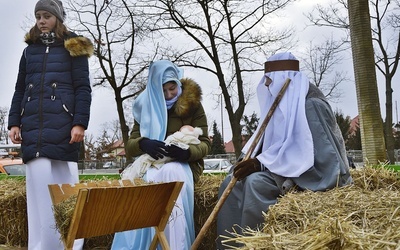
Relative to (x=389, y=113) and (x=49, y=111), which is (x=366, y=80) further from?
(x=389, y=113)

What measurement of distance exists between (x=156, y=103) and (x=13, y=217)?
2.26m

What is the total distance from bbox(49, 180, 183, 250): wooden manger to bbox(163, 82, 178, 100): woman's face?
137 centimetres

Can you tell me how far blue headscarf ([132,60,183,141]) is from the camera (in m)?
4.86

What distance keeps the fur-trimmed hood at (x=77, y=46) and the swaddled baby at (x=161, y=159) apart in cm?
99

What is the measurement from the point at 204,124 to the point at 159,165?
63cm

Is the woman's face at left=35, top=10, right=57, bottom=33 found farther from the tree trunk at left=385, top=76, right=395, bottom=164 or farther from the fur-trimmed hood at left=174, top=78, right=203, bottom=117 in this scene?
the tree trunk at left=385, top=76, right=395, bottom=164

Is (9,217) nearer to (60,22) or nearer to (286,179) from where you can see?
(60,22)

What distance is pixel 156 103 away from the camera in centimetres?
492

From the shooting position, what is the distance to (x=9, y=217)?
5926mm

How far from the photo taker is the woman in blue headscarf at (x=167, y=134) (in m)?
4.45

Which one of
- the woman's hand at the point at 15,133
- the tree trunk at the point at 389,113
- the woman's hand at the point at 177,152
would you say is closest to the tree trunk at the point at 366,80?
the woman's hand at the point at 177,152

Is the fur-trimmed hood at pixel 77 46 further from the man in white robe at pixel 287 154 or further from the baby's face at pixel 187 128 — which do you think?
the man in white robe at pixel 287 154

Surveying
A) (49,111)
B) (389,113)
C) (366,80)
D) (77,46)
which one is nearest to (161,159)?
(49,111)

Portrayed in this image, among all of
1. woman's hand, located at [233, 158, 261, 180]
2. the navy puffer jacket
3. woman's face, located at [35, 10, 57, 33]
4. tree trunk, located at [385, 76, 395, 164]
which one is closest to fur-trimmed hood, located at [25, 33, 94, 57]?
the navy puffer jacket
